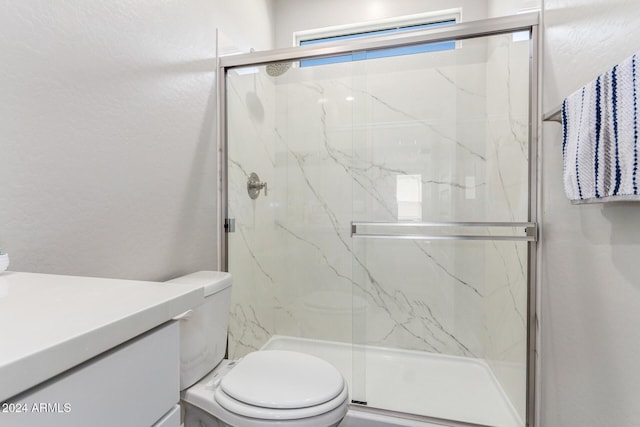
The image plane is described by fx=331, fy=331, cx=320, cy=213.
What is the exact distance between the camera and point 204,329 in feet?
3.99

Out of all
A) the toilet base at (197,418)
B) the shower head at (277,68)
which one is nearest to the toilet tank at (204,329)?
the toilet base at (197,418)

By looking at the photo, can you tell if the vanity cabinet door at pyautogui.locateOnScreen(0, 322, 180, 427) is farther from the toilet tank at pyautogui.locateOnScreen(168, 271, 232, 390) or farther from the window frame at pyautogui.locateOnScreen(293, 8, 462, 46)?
the window frame at pyautogui.locateOnScreen(293, 8, 462, 46)

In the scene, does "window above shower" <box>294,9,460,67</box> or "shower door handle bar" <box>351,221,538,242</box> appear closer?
"shower door handle bar" <box>351,221,538,242</box>

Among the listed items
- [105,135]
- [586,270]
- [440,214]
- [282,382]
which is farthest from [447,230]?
[105,135]

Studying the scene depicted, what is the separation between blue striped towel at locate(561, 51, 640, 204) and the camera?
28.0 inches

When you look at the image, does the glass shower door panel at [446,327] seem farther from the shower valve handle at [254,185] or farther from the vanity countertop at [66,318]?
the vanity countertop at [66,318]

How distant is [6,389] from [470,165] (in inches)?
74.6

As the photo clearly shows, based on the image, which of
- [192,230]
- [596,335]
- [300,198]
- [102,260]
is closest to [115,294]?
[102,260]

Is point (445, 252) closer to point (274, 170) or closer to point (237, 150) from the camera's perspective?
point (274, 170)

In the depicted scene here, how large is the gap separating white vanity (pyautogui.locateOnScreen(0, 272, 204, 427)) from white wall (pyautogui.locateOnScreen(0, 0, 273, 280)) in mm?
329

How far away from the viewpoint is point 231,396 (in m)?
1.08

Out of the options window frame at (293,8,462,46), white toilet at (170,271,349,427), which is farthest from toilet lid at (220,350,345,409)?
window frame at (293,8,462,46)

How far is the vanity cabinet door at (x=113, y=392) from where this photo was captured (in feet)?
1.15

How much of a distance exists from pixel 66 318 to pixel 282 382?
0.85 metres
